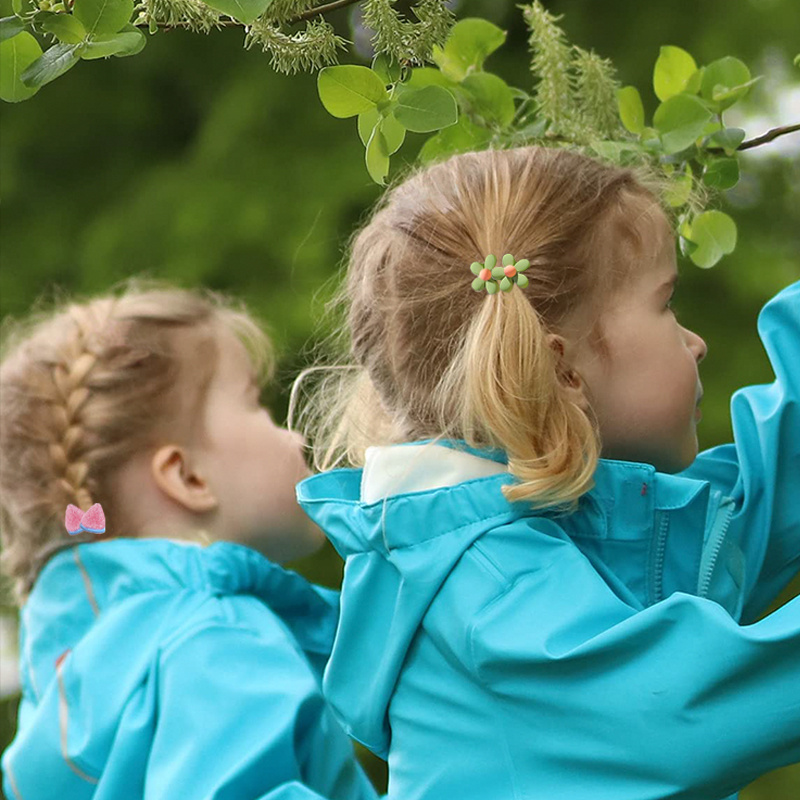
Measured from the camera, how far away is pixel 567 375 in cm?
128

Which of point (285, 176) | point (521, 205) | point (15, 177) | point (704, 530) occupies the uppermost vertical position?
point (15, 177)

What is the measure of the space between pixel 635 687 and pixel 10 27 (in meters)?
0.69

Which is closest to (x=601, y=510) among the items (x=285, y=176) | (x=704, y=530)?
(x=704, y=530)

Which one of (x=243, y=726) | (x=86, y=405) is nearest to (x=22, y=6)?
(x=243, y=726)

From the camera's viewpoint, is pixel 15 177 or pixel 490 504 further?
pixel 15 177

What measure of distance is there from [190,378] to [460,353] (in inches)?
32.4

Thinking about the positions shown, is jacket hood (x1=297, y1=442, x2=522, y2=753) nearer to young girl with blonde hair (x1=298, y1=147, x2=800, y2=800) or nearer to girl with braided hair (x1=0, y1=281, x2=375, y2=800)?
young girl with blonde hair (x1=298, y1=147, x2=800, y2=800)

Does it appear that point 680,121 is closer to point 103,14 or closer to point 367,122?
point 367,122

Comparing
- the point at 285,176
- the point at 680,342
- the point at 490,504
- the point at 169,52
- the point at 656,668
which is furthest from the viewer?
the point at 169,52

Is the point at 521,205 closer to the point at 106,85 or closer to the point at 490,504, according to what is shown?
the point at 490,504

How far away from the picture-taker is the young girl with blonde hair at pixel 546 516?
107 centimetres

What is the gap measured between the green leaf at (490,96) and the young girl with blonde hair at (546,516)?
113 mm

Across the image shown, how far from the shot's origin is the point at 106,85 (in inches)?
137

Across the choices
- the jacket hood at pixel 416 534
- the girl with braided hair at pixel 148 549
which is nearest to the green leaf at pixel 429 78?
the jacket hood at pixel 416 534
